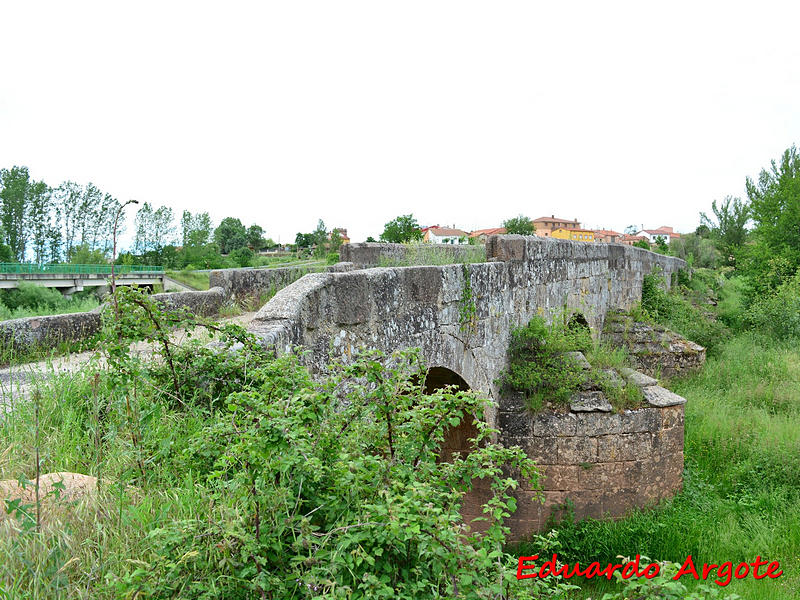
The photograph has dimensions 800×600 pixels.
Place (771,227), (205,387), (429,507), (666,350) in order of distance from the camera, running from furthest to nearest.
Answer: (771,227), (666,350), (205,387), (429,507)

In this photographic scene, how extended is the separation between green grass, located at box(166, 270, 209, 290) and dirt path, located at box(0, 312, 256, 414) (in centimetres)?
1824

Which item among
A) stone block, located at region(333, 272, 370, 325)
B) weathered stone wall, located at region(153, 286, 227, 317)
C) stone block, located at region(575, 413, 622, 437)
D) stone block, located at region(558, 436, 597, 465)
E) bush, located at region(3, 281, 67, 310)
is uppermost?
stone block, located at region(333, 272, 370, 325)

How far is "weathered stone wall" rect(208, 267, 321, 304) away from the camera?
7051 mm

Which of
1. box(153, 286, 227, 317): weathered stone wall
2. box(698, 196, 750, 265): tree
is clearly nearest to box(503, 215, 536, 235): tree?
box(698, 196, 750, 265): tree

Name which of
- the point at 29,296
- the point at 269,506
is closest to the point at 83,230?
the point at 29,296

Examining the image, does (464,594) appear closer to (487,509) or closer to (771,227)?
(487,509)

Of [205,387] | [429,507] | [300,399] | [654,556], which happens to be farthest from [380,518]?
[654,556]

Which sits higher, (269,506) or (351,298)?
(351,298)

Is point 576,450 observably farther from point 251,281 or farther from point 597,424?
point 251,281

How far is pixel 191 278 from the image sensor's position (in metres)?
24.8

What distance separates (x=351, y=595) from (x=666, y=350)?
11.6 m

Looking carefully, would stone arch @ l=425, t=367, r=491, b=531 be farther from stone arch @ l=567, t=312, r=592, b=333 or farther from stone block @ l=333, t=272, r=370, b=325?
stone arch @ l=567, t=312, r=592, b=333

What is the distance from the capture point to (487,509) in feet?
7.45

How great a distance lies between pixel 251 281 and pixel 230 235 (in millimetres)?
48335
